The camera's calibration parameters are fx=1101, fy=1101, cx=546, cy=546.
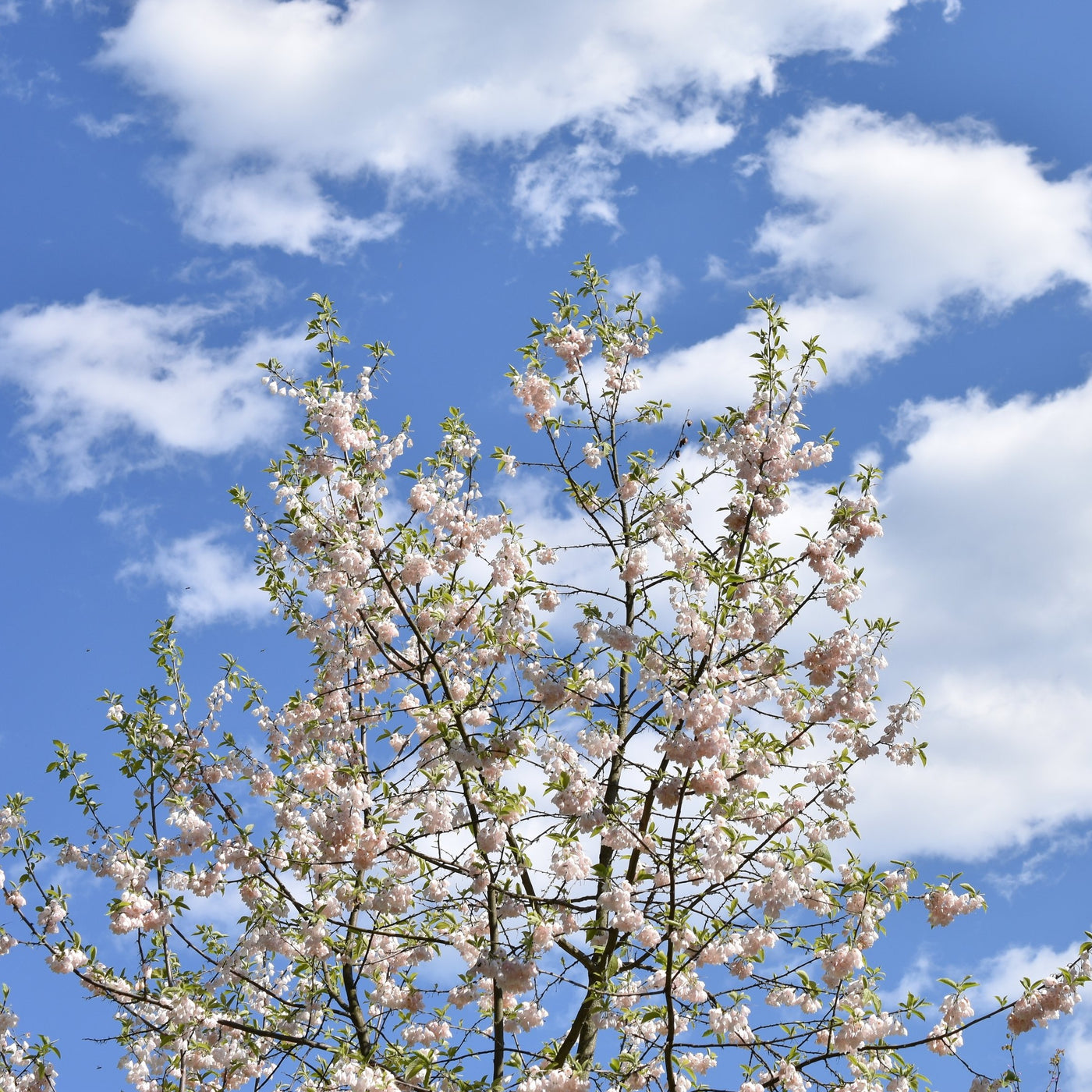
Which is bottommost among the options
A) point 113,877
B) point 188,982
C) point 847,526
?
point 188,982

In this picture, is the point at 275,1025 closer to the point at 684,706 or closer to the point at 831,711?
the point at 684,706

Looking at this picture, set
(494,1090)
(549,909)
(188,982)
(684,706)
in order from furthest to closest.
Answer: (188,982) < (549,909) < (494,1090) < (684,706)

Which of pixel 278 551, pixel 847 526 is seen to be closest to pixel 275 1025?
pixel 278 551

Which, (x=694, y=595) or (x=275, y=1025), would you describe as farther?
(x=275, y=1025)

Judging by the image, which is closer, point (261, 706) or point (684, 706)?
point (684, 706)

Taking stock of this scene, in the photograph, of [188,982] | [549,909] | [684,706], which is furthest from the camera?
[188,982]

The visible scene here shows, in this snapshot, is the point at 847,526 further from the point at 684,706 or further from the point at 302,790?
the point at 302,790

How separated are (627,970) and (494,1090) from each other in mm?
1333

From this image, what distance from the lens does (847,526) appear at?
8.03m

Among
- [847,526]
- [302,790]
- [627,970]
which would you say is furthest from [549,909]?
[847,526]

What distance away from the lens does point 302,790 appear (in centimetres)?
806

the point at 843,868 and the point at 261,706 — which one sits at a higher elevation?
the point at 261,706

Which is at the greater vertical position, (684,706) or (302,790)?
(302,790)

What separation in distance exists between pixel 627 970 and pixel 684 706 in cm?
250
